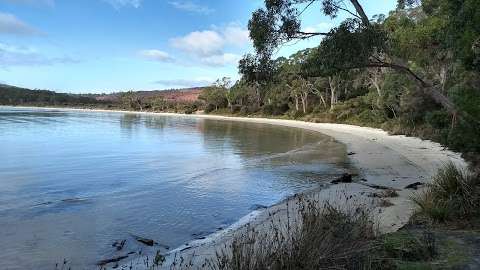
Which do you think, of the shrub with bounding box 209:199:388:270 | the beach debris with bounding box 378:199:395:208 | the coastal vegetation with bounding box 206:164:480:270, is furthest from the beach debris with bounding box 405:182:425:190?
the shrub with bounding box 209:199:388:270

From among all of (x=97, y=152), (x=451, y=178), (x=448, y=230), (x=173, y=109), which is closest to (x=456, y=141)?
(x=451, y=178)

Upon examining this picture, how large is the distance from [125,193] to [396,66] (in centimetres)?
1060

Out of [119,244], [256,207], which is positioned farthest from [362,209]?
[256,207]

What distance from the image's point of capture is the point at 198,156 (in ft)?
103

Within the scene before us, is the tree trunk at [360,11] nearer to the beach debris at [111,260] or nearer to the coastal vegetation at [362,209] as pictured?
the coastal vegetation at [362,209]

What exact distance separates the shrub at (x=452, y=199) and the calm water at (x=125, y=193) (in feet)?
17.5

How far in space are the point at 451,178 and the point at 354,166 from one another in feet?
46.9

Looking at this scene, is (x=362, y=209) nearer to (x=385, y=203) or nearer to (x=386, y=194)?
(x=385, y=203)

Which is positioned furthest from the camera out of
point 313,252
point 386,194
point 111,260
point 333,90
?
point 333,90

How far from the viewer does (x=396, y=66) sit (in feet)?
40.3

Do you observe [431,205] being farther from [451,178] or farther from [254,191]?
[254,191]

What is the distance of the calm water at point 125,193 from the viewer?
1099cm

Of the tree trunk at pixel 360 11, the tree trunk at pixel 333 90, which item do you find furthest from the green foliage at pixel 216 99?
the tree trunk at pixel 360 11

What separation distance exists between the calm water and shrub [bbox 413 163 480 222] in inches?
210
